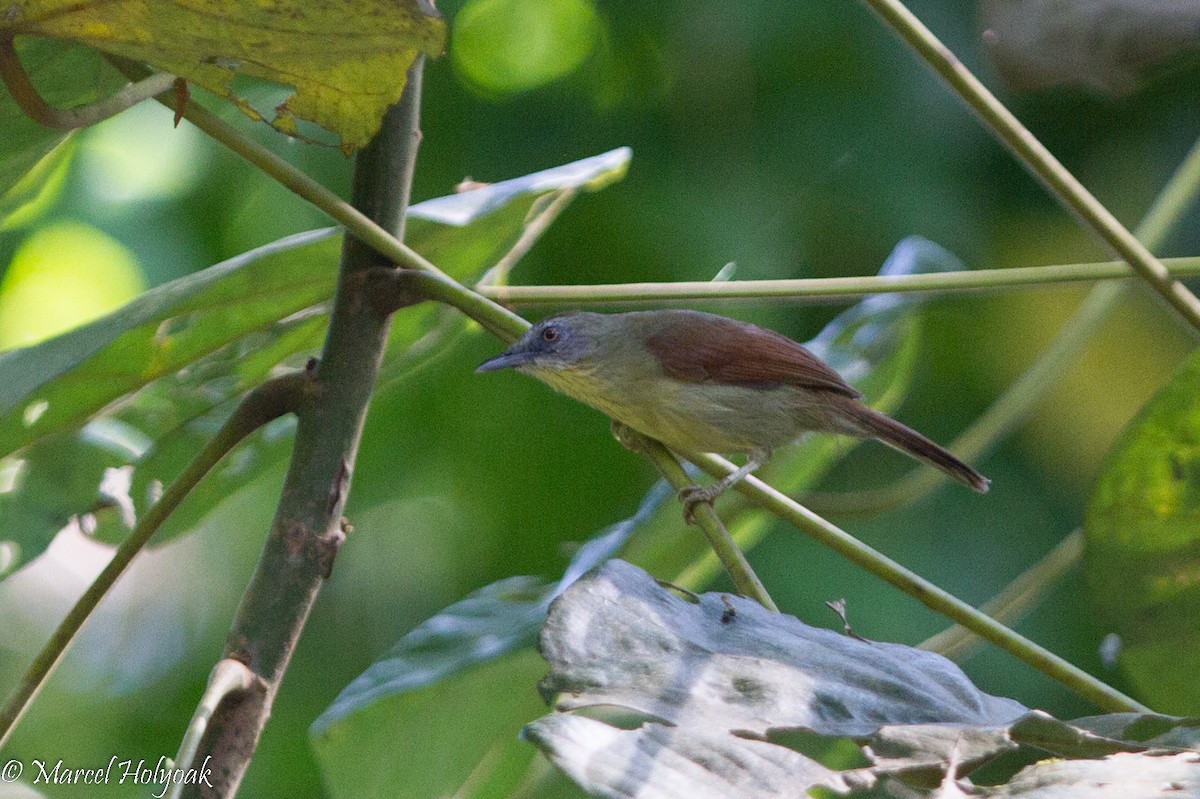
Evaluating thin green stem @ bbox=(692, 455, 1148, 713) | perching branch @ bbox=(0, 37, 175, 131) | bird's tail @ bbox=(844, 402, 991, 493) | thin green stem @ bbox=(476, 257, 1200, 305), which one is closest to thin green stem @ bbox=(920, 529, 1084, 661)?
bird's tail @ bbox=(844, 402, 991, 493)

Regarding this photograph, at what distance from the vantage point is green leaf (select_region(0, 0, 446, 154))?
52.4 inches

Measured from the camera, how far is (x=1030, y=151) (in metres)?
1.63

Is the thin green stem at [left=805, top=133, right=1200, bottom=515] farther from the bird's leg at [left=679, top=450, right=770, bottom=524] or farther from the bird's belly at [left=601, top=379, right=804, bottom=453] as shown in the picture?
the bird's belly at [left=601, top=379, right=804, bottom=453]

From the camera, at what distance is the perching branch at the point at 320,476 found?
58.3 inches

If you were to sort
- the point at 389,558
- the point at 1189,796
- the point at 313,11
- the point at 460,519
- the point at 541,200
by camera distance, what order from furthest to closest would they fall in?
the point at 389,558, the point at 460,519, the point at 541,200, the point at 313,11, the point at 1189,796

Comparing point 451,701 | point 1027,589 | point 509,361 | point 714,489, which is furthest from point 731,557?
point 509,361

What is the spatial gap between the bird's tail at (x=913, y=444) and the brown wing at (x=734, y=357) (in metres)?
0.12

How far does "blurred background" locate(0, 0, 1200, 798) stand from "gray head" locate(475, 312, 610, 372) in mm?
197

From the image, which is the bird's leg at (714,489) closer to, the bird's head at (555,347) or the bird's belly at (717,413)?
the bird's belly at (717,413)

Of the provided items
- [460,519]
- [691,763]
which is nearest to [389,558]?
[460,519]

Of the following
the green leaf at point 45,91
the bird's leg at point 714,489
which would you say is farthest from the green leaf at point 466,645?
the green leaf at point 45,91

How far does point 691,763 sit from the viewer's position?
1034 millimetres

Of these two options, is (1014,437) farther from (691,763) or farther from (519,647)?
(691,763)

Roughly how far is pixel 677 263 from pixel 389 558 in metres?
1.29
